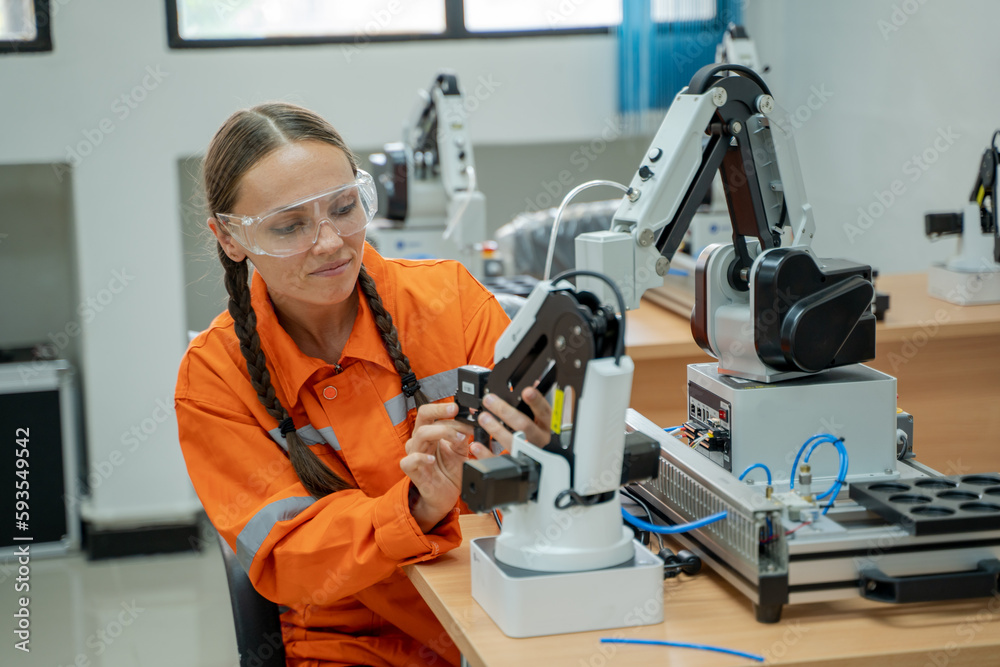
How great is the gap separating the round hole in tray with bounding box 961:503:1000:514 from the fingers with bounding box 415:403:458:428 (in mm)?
657

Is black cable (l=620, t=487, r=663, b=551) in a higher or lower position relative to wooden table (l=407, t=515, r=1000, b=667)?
higher

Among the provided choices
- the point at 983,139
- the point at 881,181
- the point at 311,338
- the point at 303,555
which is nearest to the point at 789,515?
the point at 303,555

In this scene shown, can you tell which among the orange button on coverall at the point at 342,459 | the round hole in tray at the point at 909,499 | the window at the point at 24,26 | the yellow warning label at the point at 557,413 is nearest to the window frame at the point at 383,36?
the window at the point at 24,26

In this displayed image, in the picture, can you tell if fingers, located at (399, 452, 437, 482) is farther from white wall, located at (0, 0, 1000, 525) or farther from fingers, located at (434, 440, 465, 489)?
white wall, located at (0, 0, 1000, 525)

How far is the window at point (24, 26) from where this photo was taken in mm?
3920

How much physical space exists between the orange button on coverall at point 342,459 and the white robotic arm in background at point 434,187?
1.59m

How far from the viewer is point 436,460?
1.33 m

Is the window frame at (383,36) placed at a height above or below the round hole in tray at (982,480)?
above

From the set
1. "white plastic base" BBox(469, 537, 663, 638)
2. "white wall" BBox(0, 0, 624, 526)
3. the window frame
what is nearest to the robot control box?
"white plastic base" BBox(469, 537, 663, 638)

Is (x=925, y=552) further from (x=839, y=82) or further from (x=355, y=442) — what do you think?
(x=839, y=82)

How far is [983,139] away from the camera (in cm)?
332

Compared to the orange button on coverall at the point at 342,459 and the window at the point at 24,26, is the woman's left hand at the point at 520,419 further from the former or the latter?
the window at the point at 24,26

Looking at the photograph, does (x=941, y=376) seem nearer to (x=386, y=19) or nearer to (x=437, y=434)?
(x=437, y=434)

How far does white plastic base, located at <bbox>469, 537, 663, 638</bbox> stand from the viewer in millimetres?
1115
